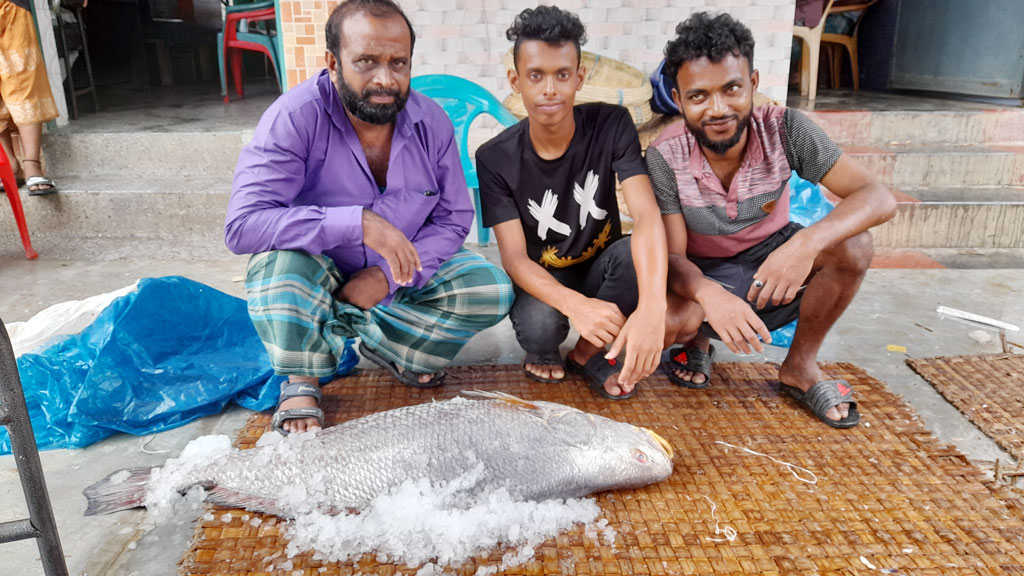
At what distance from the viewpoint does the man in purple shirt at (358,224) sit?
7.60ft

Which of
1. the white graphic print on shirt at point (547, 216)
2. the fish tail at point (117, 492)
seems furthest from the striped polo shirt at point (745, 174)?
the fish tail at point (117, 492)

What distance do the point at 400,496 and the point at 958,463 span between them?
5.62 ft

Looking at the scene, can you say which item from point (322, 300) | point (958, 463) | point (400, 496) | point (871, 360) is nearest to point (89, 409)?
point (322, 300)

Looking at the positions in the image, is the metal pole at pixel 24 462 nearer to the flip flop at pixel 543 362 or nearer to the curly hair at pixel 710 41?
the flip flop at pixel 543 362

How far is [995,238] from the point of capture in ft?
14.8

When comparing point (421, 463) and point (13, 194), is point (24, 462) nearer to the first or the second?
point (421, 463)

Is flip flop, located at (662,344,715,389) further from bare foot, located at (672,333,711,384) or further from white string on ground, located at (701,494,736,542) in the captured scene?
white string on ground, located at (701,494,736,542)

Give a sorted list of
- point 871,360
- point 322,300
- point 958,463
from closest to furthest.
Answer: point 958,463
point 322,300
point 871,360

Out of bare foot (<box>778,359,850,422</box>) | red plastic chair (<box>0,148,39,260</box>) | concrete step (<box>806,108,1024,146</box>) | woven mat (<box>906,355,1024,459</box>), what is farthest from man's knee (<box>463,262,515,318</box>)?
concrete step (<box>806,108,1024,146</box>)

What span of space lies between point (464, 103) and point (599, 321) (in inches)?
102

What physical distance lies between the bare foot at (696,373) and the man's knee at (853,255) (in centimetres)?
61

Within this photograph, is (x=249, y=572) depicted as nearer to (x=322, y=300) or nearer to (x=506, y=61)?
(x=322, y=300)

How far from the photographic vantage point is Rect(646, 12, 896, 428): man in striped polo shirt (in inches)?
92.7

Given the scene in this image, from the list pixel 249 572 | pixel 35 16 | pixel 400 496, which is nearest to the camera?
pixel 249 572
